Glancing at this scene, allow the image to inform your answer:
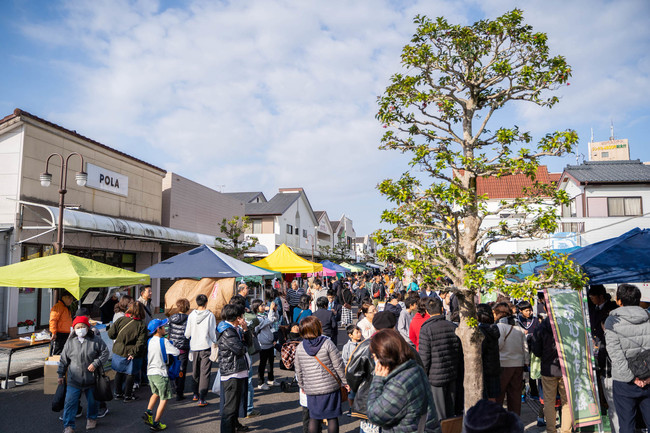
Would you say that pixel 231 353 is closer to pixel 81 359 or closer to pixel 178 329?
pixel 81 359

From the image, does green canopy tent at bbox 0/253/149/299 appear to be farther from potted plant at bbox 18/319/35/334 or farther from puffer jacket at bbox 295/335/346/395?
potted plant at bbox 18/319/35/334

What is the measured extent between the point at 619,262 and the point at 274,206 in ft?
108

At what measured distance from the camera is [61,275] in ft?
25.4

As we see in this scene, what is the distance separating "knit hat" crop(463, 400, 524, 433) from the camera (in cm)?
217

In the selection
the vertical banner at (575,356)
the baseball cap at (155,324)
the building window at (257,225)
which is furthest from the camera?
the building window at (257,225)

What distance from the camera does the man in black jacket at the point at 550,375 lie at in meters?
5.60

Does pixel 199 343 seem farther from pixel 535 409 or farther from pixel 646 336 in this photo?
pixel 646 336

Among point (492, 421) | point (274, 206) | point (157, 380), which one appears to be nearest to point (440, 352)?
point (492, 421)

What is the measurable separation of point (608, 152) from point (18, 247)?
7156 centimetres

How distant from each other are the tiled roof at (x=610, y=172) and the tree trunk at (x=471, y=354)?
22636mm

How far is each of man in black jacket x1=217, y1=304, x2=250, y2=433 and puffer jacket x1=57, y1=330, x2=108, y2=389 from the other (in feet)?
5.91

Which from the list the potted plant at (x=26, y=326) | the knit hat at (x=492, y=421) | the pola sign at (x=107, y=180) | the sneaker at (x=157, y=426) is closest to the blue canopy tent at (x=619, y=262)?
the knit hat at (x=492, y=421)

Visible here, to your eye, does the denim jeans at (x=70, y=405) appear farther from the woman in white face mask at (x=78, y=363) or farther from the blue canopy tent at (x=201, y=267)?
the blue canopy tent at (x=201, y=267)

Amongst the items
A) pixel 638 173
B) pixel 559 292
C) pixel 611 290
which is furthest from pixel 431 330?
pixel 638 173
